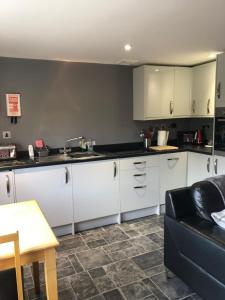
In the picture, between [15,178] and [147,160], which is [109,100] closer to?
[147,160]

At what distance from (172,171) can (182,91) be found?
49.9 inches

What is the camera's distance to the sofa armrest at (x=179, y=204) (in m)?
2.09

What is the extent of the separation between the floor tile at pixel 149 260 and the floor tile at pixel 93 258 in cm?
29

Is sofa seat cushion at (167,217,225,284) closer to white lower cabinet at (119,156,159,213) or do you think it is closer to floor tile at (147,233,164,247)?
floor tile at (147,233,164,247)

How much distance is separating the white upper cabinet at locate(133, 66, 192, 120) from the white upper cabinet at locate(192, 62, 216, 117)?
0.09 m

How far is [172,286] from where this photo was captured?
2133 mm

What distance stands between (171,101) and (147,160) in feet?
3.50

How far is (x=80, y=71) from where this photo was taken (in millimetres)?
3537

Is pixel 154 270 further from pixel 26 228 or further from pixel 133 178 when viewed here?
pixel 26 228

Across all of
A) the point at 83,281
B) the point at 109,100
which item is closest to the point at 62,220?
the point at 83,281

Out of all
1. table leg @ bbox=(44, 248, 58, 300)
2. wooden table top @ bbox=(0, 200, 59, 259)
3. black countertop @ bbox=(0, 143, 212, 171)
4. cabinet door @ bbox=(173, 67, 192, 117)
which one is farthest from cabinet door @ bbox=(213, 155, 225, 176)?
table leg @ bbox=(44, 248, 58, 300)

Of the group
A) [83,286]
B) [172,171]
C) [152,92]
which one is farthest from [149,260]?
[152,92]

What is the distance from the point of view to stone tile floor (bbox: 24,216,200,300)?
81.1 inches

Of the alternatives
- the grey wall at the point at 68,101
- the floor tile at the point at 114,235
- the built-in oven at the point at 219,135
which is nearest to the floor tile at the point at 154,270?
the floor tile at the point at 114,235
